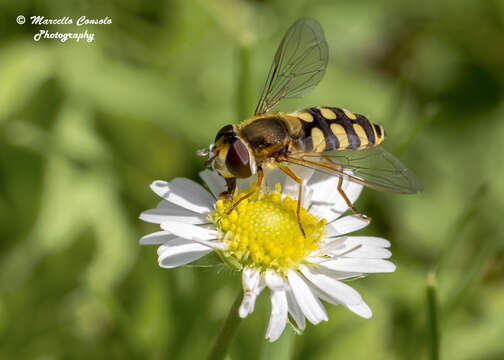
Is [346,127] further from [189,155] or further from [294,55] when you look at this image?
[189,155]

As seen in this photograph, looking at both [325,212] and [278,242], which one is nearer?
[278,242]

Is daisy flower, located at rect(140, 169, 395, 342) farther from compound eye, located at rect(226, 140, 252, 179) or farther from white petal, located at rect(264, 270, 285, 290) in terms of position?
compound eye, located at rect(226, 140, 252, 179)

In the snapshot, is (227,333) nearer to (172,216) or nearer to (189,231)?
(189,231)

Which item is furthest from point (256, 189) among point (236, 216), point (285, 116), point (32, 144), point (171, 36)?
point (171, 36)

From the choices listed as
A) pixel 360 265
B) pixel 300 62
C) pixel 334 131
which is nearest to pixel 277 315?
pixel 360 265

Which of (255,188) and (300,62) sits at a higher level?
(300,62)

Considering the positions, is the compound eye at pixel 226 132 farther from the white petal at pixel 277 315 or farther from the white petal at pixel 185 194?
the white petal at pixel 277 315

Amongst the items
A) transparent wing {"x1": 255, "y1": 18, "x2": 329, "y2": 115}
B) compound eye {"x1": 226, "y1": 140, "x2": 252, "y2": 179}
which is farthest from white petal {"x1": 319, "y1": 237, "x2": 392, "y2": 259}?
transparent wing {"x1": 255, "y1": 18, "x2": 329, "y2": 115}
